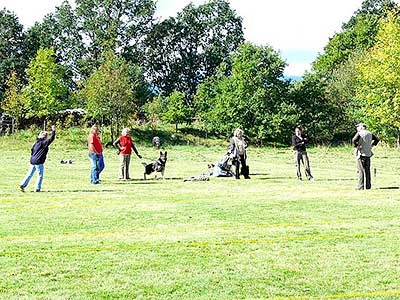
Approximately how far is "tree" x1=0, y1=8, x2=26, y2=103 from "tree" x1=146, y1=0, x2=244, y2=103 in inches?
573

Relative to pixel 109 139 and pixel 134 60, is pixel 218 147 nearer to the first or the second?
pixel 109 139

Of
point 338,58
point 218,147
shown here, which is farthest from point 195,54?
point 218,147

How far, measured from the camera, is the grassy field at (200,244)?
6.65 m

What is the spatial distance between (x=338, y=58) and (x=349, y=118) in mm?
20905

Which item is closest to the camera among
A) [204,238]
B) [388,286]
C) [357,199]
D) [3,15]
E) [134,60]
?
[388,286]

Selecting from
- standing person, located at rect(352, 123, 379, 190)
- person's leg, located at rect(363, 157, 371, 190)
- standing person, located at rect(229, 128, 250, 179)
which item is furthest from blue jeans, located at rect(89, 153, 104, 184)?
person's leg, located at rect(363, 157, 371, 190)

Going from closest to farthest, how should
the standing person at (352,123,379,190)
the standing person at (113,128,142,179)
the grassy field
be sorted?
the grassy field < the standing person at (352,123,379,190) < the standing person at (113,128,142,179)

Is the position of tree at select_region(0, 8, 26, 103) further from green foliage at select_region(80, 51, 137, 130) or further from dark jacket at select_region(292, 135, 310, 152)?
dark jacket at select_region(292, 135, 310, 152)

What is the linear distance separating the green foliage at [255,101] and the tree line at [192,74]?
0.09 metres

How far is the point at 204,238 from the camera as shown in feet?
30.7

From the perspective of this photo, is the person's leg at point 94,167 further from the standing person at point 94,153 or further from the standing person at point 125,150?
the standing person at point 125,150

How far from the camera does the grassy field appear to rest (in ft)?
21.8

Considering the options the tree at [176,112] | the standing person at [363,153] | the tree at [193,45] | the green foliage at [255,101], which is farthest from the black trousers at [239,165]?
the tree at [193,45]

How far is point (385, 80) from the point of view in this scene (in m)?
42.3
